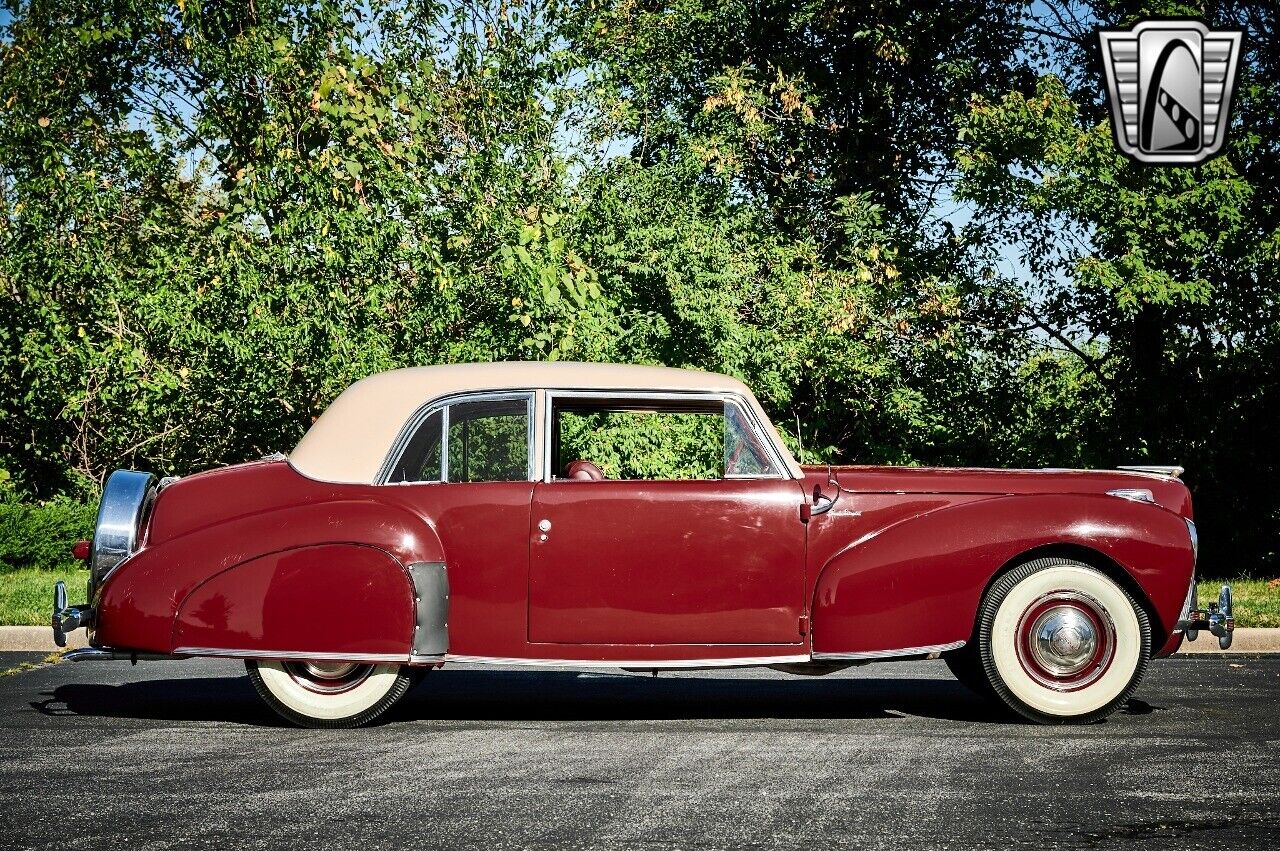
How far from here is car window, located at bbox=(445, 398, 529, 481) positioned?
6875 mm

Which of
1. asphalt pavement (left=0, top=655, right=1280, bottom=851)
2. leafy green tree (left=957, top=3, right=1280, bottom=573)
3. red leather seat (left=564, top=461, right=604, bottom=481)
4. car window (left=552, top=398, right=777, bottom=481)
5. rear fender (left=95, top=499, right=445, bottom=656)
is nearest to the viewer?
asphalt pavement (left=0, top=655, right=1280, bottom=851)

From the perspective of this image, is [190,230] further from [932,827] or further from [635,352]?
[932,827]

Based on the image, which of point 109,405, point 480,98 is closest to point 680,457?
point 480,98

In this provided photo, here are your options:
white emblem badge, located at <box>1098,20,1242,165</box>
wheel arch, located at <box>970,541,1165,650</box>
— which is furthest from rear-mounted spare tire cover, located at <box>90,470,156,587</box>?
white emblem badge, located at <box>1098,20,1242,165</box>

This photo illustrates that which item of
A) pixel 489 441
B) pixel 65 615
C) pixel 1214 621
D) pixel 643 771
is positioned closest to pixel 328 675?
pixel 65 615

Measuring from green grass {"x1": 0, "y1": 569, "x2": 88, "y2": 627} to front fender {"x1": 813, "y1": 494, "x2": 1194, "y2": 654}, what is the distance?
569 centimetres

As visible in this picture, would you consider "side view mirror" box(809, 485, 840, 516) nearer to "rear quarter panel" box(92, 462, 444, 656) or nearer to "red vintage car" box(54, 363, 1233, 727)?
"red vintage car" box(54, 363, 1233, 727)

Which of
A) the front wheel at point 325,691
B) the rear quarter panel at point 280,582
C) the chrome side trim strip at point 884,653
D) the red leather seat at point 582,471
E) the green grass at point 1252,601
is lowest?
the green grass at point 1252,601

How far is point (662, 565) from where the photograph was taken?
22.1 feet

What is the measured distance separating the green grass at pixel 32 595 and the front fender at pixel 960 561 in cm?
569

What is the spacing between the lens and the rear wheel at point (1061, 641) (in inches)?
271

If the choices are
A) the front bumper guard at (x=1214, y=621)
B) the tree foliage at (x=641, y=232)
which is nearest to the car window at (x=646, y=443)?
the tree foliage at (x=641, y=232)

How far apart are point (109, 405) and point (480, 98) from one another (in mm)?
6211

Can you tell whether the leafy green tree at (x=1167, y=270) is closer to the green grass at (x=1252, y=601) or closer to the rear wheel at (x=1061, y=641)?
the green grass at (x=1252, y=601)
